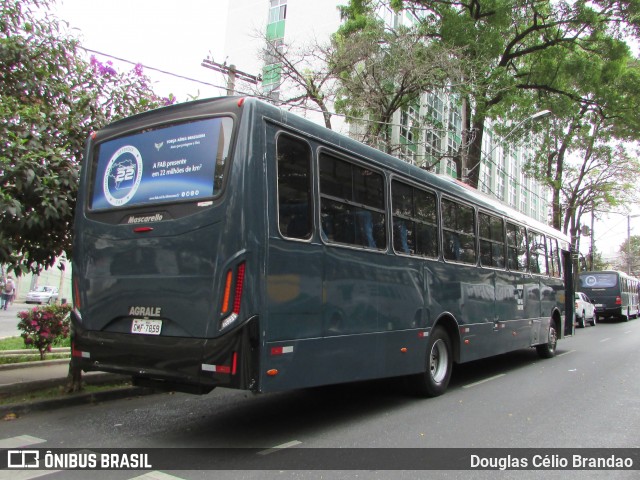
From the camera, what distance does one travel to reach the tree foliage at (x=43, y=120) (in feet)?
19.3

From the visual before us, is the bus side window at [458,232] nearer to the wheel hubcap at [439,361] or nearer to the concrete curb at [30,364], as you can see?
the wheel hubcap at [439,361]

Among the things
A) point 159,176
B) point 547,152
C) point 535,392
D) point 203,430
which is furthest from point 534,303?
point 547,152

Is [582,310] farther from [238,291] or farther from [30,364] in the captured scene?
[238,291]

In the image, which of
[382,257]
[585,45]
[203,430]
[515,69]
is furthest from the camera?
[515,69]

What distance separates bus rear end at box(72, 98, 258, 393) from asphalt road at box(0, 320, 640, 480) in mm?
831

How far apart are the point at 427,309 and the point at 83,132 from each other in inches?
209

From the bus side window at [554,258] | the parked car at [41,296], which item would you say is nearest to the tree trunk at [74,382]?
the bus side window at [554,258]

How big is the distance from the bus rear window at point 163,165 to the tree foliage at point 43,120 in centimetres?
96

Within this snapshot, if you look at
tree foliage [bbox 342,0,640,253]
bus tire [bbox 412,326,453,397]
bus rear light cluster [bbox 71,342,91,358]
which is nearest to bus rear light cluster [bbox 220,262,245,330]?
bus rear light cluster [bbox 71,342,91,358]

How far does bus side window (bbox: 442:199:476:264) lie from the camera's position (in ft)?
25.3

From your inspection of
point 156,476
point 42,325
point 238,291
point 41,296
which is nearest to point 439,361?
point 238,291

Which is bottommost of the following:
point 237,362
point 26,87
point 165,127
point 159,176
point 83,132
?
point 237,362

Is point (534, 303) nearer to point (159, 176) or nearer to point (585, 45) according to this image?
point (159, 176)

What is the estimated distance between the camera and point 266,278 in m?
4.51
